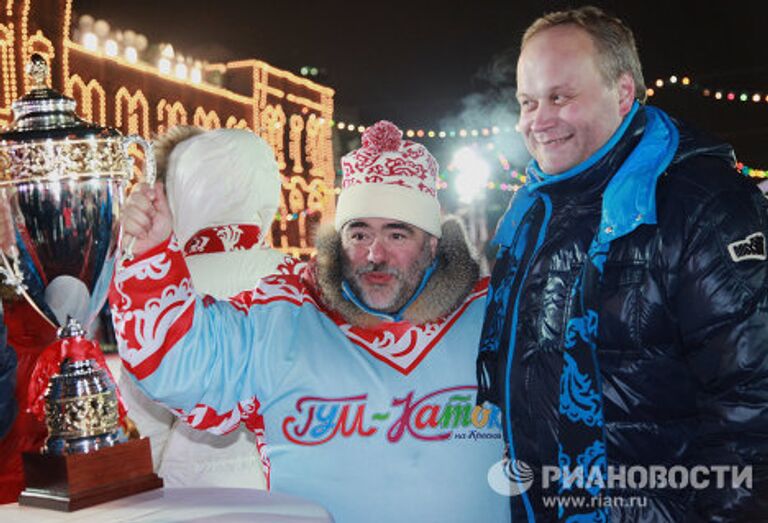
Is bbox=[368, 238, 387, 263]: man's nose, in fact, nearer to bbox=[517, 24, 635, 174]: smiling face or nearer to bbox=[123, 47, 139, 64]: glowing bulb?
bbox=[517, 24, 635, 174]: smiling face

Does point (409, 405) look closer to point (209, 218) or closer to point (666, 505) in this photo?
point (666, 505)

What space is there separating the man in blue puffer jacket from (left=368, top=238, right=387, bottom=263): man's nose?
495 millimetres

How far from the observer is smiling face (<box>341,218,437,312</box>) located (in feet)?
7.95

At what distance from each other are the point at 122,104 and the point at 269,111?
252 inches

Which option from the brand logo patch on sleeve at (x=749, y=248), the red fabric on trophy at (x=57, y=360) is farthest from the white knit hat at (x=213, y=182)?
the brand logo patch on sleeve at (x=749, y=248)

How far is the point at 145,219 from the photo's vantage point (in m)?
2.01

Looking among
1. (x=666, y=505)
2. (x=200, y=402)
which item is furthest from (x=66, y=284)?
(x=666, y=505)

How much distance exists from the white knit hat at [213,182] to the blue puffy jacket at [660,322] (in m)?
1.50

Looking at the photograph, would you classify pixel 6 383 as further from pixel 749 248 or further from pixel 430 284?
pixel 749 248

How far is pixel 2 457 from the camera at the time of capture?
7.89ft

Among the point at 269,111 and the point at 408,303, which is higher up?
the point at 269,111

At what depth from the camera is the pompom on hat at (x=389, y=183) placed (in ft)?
8.41

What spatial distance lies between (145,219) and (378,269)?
0.72 metres

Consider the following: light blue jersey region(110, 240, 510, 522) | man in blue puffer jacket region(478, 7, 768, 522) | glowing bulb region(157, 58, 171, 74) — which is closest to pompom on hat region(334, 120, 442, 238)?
light blue jersey region(110, 240, 510, 522)
